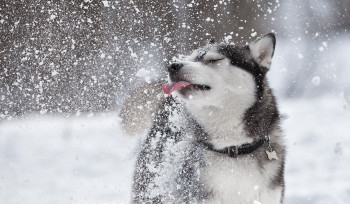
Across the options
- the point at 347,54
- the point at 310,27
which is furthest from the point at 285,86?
the point at 347,54

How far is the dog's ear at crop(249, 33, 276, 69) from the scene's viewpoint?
6.06 ft

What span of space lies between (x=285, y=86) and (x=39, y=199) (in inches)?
159

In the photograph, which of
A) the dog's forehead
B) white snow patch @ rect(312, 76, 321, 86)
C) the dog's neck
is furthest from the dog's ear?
white snow patch @ rect(312, 76, 321, 86)

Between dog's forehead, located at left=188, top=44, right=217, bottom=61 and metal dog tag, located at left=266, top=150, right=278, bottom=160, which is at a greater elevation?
dog's forehead, located at left=188, top=44, right=217, bottom=61

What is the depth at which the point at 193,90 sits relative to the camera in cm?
168

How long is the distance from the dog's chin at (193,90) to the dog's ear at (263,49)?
0.40 metres

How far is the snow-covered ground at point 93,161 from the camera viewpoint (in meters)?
2.62

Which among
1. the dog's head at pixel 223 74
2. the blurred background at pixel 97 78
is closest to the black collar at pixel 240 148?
the dog's head at pixel 223 74

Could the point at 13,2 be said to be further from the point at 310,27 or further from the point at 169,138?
the point at 310,27

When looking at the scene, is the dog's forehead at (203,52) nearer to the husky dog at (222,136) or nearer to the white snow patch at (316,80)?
the husky dog at (222,136)

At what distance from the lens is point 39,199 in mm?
2506

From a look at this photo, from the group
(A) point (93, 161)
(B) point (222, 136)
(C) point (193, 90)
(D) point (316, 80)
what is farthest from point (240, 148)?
(D) point (316, 80)

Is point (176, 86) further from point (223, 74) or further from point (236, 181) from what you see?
point (236, 181)

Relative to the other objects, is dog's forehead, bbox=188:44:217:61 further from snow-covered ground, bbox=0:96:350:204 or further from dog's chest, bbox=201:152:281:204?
snow-covered ground, bbox=0:96:350:204
